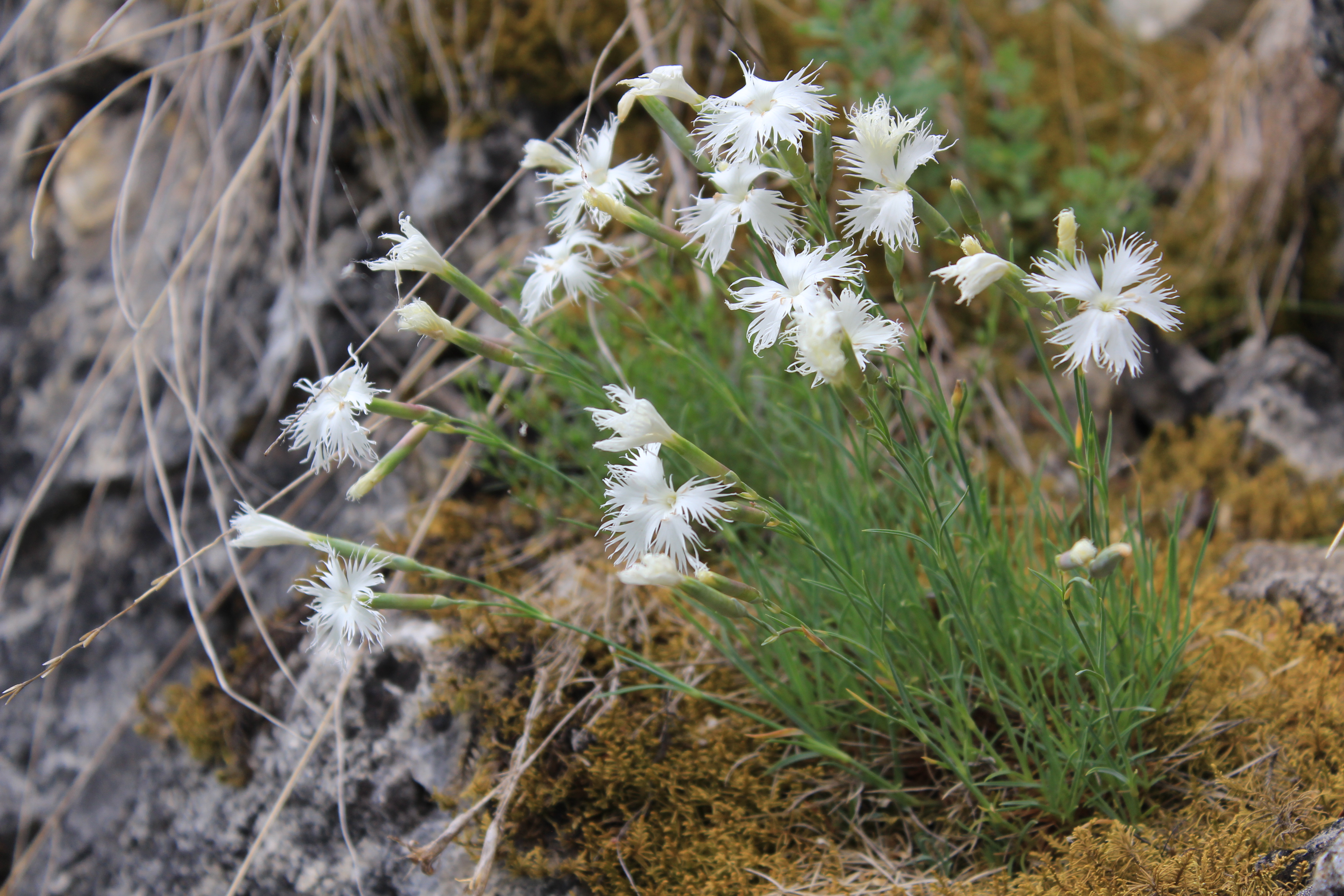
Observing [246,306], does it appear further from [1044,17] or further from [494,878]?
[1044,17]

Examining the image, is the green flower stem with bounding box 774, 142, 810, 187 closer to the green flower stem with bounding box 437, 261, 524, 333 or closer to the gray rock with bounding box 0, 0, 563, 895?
the green flower stem with bounding box 437, 261, 524, 333

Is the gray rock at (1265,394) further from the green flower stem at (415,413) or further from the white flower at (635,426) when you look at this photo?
the green flower stem at (415,413)

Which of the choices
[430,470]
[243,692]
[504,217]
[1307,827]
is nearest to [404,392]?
[430,470]

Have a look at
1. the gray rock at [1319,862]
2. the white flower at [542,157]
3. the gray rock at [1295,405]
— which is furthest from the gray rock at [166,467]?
the gray rock at [1295,405]

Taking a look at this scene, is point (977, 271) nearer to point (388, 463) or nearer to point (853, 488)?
point (853, 488)

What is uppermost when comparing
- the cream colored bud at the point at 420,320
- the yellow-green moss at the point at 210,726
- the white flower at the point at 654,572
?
the cream colored bud at the point at 420,320

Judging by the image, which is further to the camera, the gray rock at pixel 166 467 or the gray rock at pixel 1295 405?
the gray rock at pixel 1295 405
